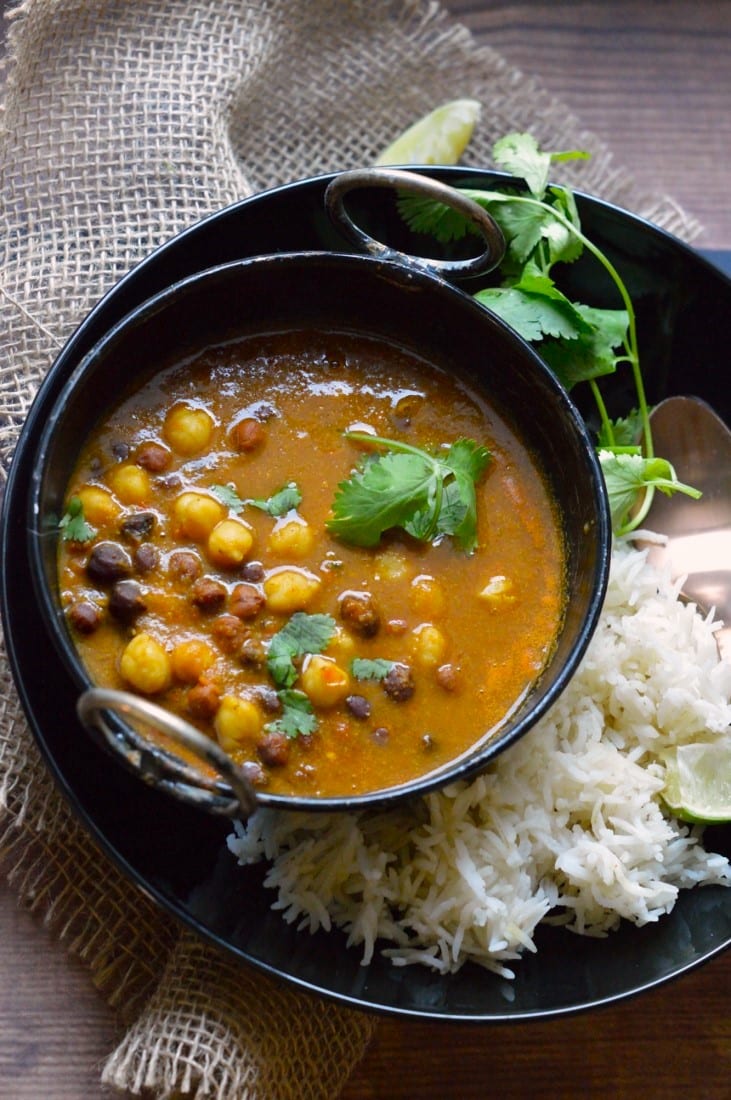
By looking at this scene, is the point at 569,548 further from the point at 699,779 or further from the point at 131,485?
the point at 131,485

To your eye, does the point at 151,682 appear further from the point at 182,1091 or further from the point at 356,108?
the point at 356,108

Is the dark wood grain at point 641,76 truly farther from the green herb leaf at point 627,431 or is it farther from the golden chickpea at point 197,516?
the golden chickpea at point 197,516

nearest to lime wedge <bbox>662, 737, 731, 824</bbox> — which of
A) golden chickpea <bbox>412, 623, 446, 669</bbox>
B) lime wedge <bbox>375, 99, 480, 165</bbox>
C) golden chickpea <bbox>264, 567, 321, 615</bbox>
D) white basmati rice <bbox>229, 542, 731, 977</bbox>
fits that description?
white basmati rice <bbox>229, 542, 731, 977</bbox>

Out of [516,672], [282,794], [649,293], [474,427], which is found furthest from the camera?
[649,293]

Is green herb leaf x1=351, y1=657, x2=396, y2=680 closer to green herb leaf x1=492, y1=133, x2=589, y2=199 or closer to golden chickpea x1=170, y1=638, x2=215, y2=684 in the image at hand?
golden chickpea x1=170, y1=638, x2=215, y2=684

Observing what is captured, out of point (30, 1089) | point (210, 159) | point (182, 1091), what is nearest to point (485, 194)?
point (210, 159)

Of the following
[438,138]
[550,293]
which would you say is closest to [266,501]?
[550,293]
